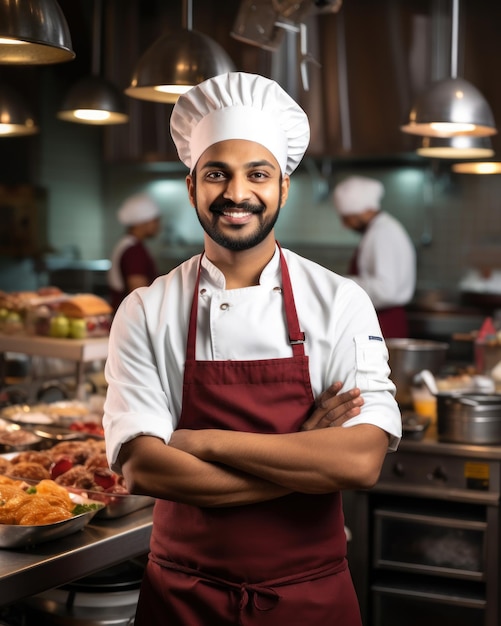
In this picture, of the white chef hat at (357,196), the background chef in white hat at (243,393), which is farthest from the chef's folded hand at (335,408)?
the white chef hat at (357,196)

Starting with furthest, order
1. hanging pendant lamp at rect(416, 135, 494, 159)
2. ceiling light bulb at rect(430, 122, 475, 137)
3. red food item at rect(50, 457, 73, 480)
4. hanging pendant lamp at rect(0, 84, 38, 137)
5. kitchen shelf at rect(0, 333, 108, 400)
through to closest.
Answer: hanging pendant lamp at rect(416, 135, 494, 159)
hanging pendant lamp at rect(0, 84, 38, 137)
kitchen shelf at rect(0, 333, 108, 400)
ceiling light bulb at rect(430, 122, 475, 137)
red food item at rect(50, 457, 73, 480)

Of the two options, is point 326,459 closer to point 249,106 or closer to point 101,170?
point 249,106

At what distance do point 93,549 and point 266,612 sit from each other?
0.56 meters

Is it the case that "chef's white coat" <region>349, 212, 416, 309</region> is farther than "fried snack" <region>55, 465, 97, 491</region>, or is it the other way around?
"chef's white coat" <region>349, 212, 416, 309</region>

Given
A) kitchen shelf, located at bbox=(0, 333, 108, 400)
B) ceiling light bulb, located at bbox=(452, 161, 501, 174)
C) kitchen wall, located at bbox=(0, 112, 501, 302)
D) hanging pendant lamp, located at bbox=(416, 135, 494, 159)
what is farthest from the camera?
kitchen wall, located at bbox=(0, 112, 501, 302)

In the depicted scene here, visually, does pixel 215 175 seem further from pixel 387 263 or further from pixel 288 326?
pixel 387 263

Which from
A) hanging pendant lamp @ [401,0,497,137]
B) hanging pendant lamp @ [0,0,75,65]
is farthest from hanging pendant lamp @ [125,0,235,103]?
hanging pendant lamp @ [401,0,497,137]

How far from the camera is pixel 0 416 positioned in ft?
12.2

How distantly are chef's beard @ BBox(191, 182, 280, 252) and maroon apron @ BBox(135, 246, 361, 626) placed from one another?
0.15m

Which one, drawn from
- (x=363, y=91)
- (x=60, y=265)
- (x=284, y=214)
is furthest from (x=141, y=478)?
(x=60, y=265)

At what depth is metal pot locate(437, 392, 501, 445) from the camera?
3.46 m

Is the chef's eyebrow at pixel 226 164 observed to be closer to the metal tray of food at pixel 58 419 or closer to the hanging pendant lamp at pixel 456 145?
the metal tray of food at pixel 58 419

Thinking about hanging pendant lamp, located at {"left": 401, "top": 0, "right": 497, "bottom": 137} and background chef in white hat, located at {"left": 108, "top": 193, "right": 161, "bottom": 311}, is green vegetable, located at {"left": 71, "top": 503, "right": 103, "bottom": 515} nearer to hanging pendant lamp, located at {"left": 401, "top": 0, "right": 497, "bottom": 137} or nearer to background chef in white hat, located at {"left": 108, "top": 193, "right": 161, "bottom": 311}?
hanging pendant lamp, located at {"left": 401, "top": 0, "right": 497, "bottom": 137}

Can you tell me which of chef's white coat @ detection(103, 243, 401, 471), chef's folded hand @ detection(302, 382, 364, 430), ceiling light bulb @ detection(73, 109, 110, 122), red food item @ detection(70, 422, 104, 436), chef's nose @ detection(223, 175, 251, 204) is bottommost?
red food item @ detection(70, 422, 104, 436)
